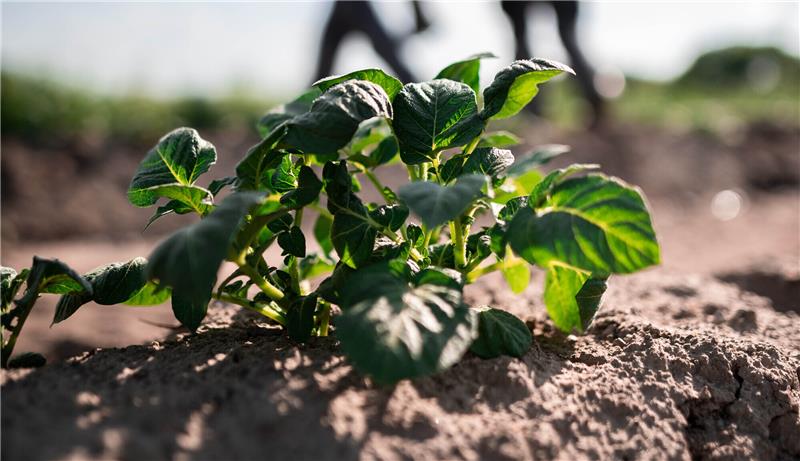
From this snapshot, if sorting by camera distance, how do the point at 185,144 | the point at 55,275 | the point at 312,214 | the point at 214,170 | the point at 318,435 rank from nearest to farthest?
the point at 318,435 < the point at 55,275 < the point at 185,144 < the point at 312,214 < the point at 214,170

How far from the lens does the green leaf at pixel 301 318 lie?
135 centimetres

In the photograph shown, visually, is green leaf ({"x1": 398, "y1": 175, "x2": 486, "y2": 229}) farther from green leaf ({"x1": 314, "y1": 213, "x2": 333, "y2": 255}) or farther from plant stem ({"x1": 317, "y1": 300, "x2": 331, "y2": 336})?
green leaf ({"x1": 314, "y1": 213, "x2": 333, "y2": 255})

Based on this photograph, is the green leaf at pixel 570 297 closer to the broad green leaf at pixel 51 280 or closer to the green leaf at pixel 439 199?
the green leaf at pixel 439 199

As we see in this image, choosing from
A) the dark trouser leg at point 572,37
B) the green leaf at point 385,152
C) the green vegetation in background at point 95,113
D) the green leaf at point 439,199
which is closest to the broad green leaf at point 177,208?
the green leaf at point 385,152

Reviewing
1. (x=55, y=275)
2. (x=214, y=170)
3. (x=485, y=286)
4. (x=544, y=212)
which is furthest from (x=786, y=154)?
(x=55, y=275)

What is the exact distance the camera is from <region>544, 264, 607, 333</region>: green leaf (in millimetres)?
1367

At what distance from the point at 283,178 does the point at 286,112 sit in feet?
0.95

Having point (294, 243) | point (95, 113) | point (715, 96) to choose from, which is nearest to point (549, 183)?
point (294, 243)

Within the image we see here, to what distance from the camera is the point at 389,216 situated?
1.34 metres

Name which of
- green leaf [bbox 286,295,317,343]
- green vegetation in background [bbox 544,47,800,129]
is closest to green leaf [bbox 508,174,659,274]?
green leaf [bbox 286,295,317,343]

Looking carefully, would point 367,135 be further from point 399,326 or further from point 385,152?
point 399,326

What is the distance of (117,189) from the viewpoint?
5543mm

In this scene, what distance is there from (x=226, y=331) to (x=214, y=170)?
4452 mm

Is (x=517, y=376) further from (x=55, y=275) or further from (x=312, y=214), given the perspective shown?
(x=312, y=214)
